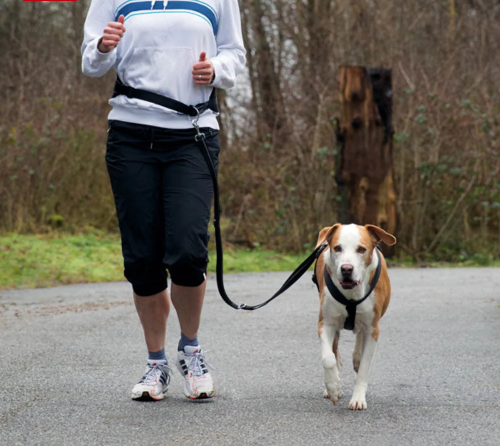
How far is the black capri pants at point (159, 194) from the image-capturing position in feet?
13.8

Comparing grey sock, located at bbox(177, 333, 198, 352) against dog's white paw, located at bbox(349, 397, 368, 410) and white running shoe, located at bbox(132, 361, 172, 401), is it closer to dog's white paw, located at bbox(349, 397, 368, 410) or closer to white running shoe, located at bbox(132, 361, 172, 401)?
white running shoe, located at bbox(132, 361, 172, 401)

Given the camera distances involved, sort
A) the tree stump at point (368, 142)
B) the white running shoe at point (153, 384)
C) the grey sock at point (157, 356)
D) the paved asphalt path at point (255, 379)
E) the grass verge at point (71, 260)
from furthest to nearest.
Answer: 1. the tree stump at point (368, 142)
2. the grass verge at point (71, 260)
3. the grey sock at point (157, 356)
4. the white running shoe at point (153, 384)
5. the paved asphalt path at point (255, 379)

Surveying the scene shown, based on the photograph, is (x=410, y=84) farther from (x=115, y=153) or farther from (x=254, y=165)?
(x=115, y=153)

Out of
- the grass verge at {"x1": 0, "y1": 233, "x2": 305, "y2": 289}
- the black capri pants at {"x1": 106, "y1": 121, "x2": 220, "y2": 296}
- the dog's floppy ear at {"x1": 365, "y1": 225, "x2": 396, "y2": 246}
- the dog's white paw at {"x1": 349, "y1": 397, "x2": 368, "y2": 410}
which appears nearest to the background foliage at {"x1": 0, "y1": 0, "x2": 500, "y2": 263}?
the grass verge at {"x1": 0, "y1": 233, "x2": 305, "y2": 289}

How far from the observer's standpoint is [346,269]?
4148 millimetres

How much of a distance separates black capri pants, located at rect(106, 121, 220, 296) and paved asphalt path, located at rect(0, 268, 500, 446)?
0.74m

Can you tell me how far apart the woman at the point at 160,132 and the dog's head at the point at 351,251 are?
2.10 feet

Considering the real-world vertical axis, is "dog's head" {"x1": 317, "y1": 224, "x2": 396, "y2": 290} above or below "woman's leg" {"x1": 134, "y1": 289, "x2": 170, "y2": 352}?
above

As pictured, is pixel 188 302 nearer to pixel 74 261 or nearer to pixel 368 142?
pixel 74 261

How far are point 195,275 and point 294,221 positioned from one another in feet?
30.6

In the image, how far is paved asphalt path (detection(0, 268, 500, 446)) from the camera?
12.5 feet

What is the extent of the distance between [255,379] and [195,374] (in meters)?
0.60

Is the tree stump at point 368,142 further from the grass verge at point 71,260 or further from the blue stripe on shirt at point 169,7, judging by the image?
the blue stripe on shirt at point 169,7

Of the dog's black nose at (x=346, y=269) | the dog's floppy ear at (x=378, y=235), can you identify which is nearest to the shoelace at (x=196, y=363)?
the dog's black nose at (x=346, y=269)
